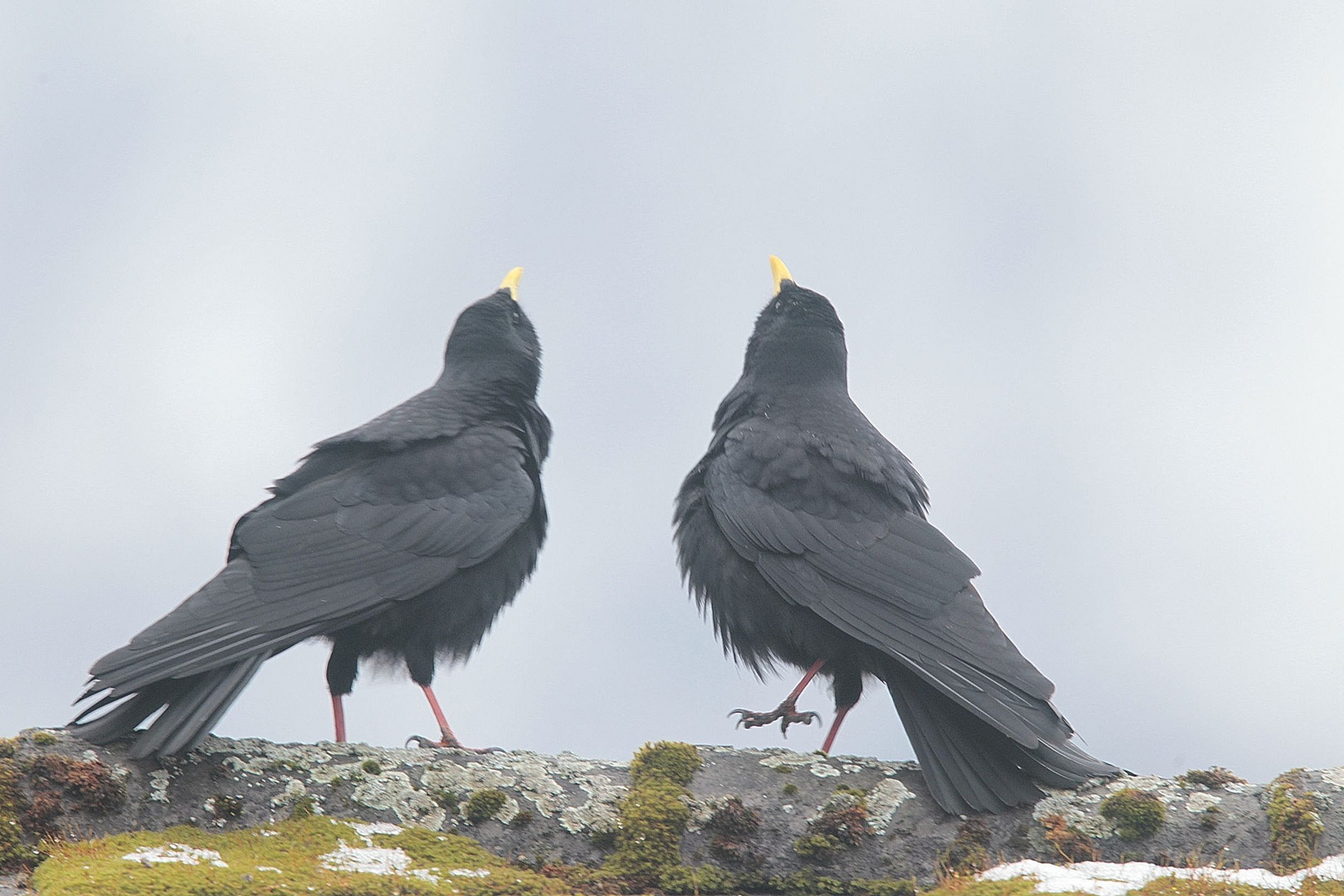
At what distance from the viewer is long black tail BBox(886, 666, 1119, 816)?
5.20 metres

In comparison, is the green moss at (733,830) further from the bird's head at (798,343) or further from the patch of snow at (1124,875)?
the bird's head at (798,343)

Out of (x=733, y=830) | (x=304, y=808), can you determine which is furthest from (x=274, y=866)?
(x=733, y=830)

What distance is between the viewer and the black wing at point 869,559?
5.76 metres

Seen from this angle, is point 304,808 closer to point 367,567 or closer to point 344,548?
point 367,567

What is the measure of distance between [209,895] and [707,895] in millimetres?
1842

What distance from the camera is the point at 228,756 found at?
5500 mm

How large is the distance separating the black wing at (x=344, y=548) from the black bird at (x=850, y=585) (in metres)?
1.22

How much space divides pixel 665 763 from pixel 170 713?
2.20 m

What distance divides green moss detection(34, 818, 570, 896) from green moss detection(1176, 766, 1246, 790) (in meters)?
2.60

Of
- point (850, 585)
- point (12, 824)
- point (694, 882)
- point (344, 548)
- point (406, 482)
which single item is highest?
point (406, 482)

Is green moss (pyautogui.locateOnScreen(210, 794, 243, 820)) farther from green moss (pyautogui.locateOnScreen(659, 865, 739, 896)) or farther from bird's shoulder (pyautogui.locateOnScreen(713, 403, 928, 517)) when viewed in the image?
bird's shoulder (pyautogui.locateOnScreen(713, 403, 928, 517))

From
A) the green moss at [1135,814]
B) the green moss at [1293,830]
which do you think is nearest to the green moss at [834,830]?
the green moss at [1135,814]

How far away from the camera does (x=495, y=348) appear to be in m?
8.90

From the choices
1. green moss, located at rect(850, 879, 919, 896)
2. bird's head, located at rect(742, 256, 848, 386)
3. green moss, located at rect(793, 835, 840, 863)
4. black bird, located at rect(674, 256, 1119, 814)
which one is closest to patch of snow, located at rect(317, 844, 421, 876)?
green moss, located at rect(793, 835, 840, 863)
